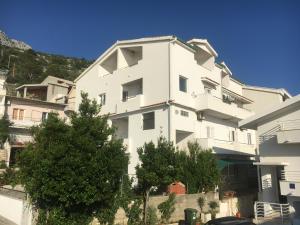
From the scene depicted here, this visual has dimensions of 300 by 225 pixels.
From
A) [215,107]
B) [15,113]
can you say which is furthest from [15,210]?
[15,113]

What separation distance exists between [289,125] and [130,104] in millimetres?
15414

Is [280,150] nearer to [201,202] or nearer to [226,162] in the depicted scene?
[201,202]

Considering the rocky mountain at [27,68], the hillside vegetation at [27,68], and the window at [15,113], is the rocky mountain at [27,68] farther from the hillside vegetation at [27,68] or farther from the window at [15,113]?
the window at [15,113]

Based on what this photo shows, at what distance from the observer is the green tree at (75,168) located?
14.0m

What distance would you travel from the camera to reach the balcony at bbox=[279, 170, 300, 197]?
19469 mm

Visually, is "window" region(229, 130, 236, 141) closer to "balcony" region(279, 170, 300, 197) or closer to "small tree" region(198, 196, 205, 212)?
"balcony" region(279, 170, 300, 197)

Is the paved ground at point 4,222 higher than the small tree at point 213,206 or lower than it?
lower

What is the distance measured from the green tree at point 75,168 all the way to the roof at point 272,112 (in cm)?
1216

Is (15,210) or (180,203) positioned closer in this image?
(15,210)

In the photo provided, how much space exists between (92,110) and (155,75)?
46.9 ft

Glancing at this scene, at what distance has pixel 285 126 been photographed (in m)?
22.0

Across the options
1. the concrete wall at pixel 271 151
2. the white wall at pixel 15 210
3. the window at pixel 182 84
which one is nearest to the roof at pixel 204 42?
the window at pixel 182 84

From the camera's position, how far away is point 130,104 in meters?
31.1

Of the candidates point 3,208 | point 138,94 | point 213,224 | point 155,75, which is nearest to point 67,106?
point 138,94
